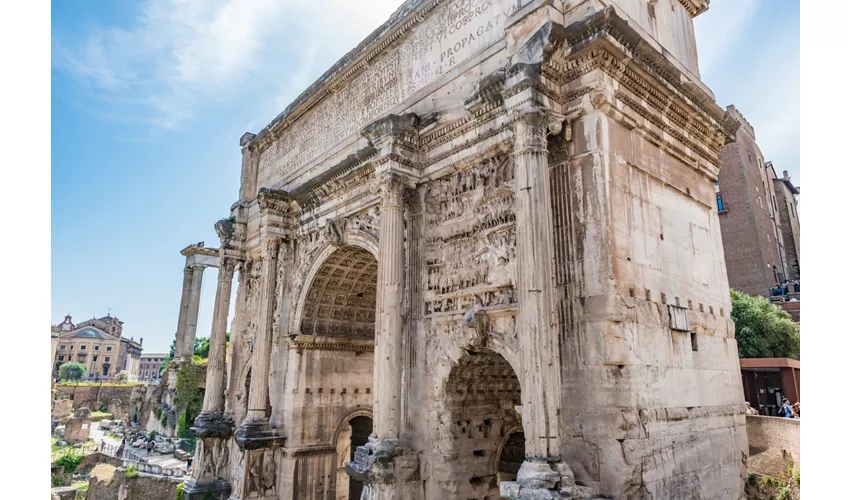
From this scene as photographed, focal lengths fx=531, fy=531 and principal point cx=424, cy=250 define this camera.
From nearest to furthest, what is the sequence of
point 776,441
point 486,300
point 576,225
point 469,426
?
1. point 576,225
2. point 486,300
3. point 469,426
4. point 776,441

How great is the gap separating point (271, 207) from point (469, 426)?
7438 mm

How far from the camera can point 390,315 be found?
339 inches

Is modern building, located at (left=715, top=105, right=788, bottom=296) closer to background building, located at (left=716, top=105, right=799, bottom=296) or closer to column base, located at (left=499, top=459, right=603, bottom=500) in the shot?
background building, located at (left=716, top=105, right=799, bottom=296)

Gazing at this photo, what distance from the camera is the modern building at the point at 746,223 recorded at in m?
29.5

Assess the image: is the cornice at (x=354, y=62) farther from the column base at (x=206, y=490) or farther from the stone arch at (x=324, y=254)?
the column base at (x=206, y=490)

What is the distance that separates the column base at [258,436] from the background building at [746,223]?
27.9 m

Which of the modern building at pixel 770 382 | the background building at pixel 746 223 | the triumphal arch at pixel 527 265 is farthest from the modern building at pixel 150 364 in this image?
the modern building at pixel 770 382

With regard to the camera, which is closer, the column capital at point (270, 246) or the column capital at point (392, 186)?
the column capital at point (392, 186)

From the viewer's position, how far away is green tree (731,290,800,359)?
21672 mm

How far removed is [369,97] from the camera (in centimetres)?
1180

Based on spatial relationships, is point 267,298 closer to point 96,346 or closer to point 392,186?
point 392,186

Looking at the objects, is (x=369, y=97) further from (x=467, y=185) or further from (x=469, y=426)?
(x=469, y=426)

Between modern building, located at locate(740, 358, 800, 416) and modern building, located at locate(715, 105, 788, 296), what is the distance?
12.5 m

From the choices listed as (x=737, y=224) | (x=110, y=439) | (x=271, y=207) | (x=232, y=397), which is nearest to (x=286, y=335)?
(x=271, y=207)
